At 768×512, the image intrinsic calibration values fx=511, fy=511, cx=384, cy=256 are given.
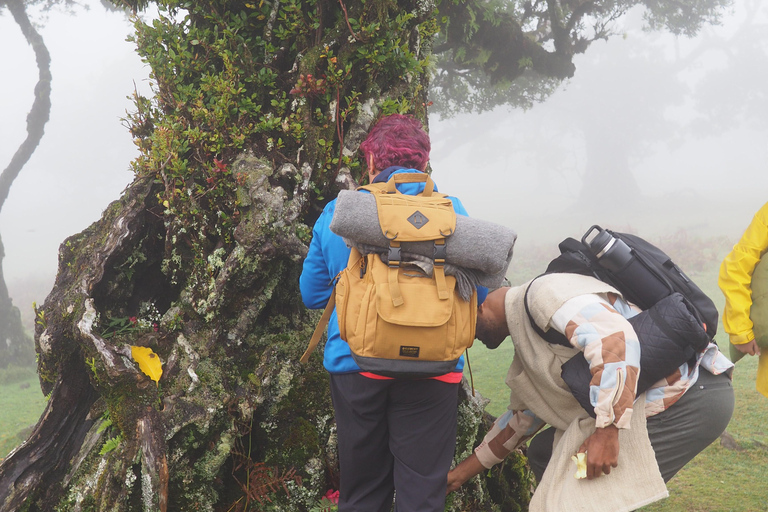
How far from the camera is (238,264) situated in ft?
12.1

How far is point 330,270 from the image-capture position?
2.72 m

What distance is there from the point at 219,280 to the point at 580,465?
8.54 ft

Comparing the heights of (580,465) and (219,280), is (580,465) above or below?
below

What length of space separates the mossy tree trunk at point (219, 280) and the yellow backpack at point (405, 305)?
158 cm

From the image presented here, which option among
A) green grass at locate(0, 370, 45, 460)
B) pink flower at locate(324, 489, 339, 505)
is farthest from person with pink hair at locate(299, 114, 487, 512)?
green grass at locate(0, 370, 45, 460)

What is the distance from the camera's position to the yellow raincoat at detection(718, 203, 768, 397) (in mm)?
3775

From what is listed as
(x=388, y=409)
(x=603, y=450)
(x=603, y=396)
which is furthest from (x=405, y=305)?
(x=603, y=450)

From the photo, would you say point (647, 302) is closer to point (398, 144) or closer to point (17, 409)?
point (398, 144)

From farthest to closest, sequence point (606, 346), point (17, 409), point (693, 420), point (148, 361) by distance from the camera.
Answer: point (17, 409) → point (148, 361) → point (693, 420) → point (606, 346)

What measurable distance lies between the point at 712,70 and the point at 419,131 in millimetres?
83551

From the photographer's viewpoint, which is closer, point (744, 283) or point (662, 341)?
point (662, 341)

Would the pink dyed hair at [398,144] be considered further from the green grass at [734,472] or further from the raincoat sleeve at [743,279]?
the green grass at [734,472]

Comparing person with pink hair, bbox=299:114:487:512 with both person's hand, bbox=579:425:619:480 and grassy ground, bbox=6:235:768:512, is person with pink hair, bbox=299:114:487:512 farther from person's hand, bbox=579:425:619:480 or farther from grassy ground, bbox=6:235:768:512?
grassy ground, bbox=6:235:768:512

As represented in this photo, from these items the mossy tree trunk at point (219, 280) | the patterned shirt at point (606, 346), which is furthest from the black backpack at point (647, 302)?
the mossy tree trunk at point (219, 280)
